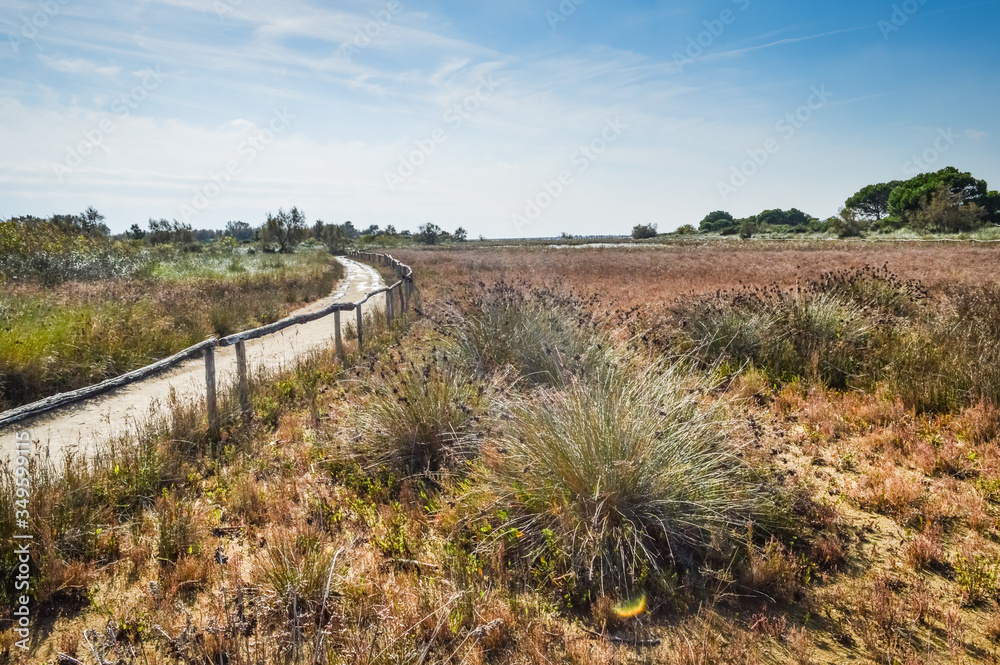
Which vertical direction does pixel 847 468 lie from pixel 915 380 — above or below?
below

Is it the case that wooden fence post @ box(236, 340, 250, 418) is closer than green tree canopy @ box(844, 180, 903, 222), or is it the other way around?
wooden fence post @ box(236, 340, 250, 418)

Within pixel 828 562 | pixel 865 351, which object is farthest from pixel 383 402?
pixel 865 351

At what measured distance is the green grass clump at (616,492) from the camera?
3275 mm

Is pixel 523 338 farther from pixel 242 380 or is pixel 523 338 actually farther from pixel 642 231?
pixel 642 231

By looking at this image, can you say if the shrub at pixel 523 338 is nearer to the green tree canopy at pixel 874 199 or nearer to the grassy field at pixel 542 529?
the grassy field at pixel 542 529

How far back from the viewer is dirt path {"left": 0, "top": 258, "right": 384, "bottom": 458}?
5824mm

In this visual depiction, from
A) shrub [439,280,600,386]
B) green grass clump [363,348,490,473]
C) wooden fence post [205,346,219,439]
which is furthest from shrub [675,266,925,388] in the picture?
wooden fence post [205,346,219,439]

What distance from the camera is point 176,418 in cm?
569

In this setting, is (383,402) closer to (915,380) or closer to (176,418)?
(176,418)

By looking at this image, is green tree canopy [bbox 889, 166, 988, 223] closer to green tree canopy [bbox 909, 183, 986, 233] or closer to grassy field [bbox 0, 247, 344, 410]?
green tree canopy [bbox 909, 183, 986, 233]

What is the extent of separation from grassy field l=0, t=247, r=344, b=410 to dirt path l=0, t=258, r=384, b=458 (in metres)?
0.84

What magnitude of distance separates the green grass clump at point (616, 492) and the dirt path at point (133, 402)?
3813 millimetres

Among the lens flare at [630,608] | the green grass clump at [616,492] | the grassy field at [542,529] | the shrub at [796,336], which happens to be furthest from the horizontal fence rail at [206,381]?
the shrub at [796,336]

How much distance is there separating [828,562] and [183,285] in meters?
18.6
